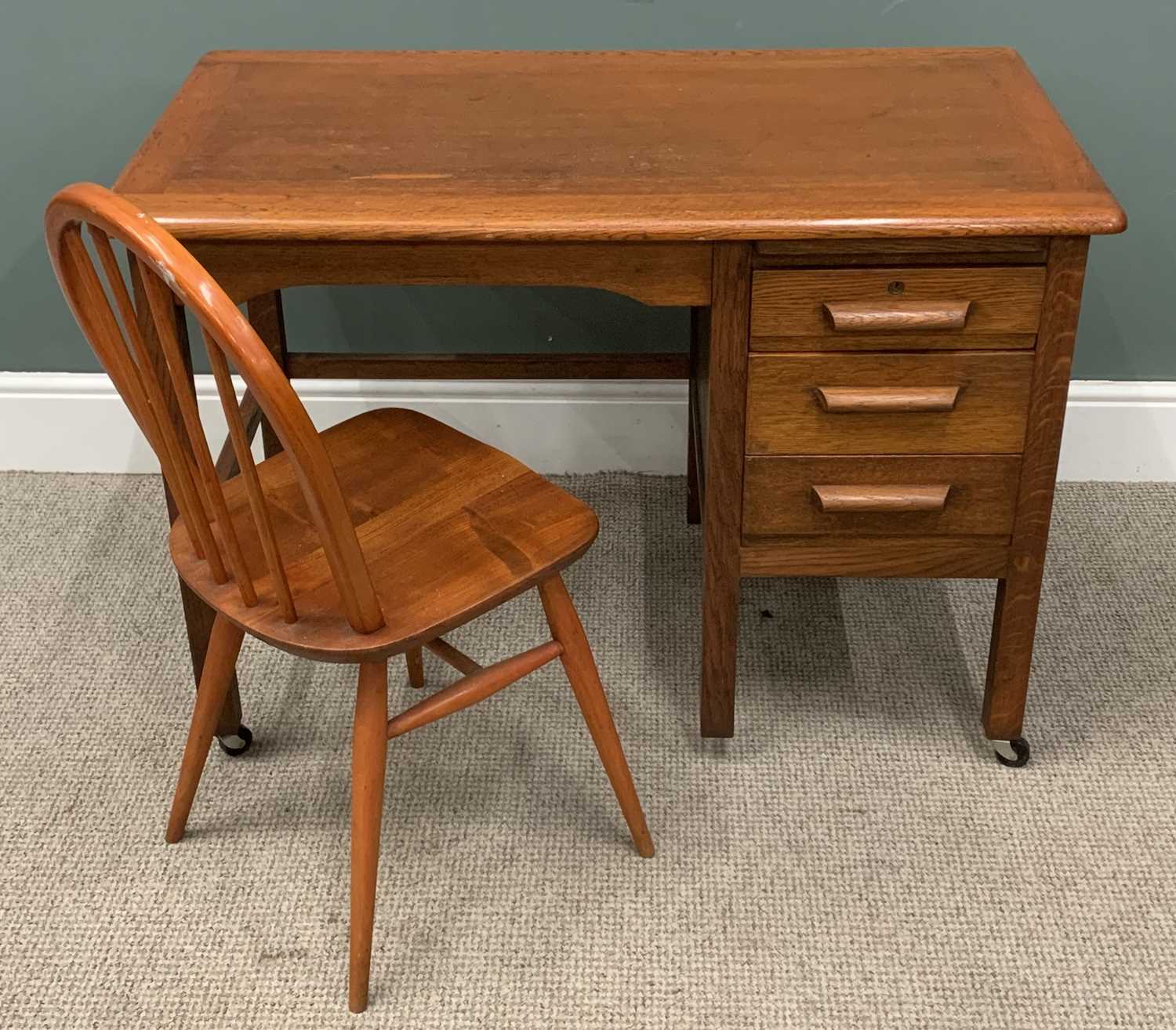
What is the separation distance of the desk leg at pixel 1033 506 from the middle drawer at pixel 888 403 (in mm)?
21

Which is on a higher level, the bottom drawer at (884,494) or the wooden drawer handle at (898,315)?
the wooden drawer handle at (898,315)

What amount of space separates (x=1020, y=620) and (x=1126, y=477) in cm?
75

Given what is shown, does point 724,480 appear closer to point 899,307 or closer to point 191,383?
point 899,307

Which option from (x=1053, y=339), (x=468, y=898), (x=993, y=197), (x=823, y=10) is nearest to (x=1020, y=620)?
(x=1053, y=339)

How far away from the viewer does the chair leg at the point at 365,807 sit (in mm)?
1470

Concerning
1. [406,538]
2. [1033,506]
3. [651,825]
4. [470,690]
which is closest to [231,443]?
[406,538]

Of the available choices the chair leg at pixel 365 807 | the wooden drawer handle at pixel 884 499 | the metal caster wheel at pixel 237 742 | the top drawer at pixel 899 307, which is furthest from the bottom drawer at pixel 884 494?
the metal caster wheel at pixel 237 742

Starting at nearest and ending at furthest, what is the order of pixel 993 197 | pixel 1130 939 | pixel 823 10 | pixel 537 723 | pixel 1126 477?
1. pixel 993 197
2. pixel 1130 939
3. pixel 537 723
4. pixel 823 10
5. pixel 1126 477

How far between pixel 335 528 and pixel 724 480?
0.53m

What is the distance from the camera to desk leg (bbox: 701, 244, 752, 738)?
1528 millimetres

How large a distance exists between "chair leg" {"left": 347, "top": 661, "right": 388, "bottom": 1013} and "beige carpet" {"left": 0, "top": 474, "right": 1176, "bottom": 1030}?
2.5 inches

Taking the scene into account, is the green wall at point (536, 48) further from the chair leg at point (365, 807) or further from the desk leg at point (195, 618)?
the chair leg at point (365, 807)

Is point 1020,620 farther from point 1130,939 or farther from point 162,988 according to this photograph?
point 162,988

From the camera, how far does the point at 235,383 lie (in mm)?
2402
